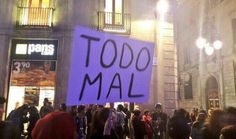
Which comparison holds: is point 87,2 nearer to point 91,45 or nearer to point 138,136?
point 138,136

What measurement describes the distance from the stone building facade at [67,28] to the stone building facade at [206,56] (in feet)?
33.2

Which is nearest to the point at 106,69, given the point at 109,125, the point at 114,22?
the point at 109,125

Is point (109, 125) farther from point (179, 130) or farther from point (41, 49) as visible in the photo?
point (41, 49)

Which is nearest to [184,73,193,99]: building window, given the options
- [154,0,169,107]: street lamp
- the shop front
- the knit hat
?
[154,0,169,107]: street lamp

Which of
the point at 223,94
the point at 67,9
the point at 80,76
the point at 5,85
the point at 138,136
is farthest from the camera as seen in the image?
the point at 223,94

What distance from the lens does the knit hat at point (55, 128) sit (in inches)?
123

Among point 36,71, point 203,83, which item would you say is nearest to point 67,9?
point 36,71

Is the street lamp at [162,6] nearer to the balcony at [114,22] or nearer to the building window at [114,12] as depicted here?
the balcony at [114,22]

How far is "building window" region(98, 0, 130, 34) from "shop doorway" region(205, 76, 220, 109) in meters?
17.2

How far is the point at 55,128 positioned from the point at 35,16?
1134 cm

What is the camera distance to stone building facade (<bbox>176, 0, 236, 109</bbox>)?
86.7 ft

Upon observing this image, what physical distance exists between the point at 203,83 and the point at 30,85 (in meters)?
21.5

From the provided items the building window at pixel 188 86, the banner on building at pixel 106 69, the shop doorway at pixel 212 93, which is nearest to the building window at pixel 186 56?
the building window at pixel 188 86

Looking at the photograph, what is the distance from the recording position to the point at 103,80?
4172 mm
